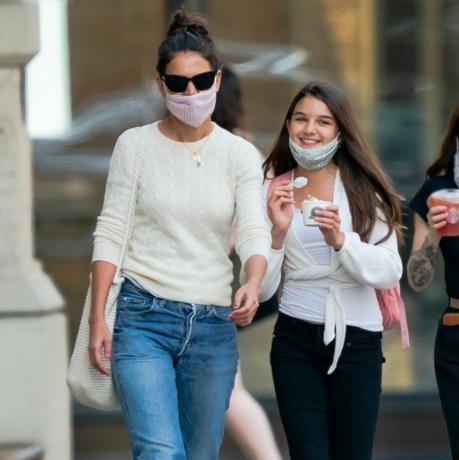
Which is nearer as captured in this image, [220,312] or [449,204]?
[220,312]

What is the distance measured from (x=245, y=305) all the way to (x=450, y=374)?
1095mm

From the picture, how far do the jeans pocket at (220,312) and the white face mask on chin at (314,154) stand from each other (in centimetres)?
64

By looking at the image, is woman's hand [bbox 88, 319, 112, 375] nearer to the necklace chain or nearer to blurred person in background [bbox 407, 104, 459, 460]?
the necklace chain

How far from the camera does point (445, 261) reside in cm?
495

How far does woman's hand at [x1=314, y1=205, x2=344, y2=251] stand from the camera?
173 inches

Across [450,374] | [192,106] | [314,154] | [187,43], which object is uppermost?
[187,43]

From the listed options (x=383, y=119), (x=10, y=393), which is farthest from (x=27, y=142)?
(x=383, y=119)

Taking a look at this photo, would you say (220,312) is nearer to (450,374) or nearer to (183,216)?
(183,216)

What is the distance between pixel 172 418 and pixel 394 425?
4.17 metres

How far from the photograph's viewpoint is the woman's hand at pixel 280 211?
4.57 m

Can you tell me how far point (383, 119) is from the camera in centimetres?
847

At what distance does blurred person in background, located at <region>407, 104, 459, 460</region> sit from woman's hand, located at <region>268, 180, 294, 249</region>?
1.71ft

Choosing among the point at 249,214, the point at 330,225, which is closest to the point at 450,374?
the point at 330,225

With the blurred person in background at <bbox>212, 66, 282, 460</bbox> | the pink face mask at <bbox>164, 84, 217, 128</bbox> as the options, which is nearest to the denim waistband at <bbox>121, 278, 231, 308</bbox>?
the pink face mask at <bbox>164, 84, 217, 128</bbox>
